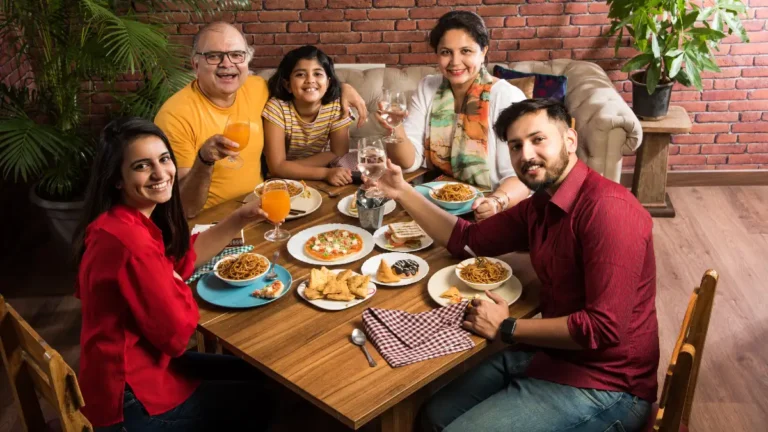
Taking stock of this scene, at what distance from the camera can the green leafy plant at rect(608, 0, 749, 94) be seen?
400 cm

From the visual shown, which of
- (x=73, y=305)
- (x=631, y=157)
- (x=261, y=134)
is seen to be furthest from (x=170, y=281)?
(x=631, y=157)

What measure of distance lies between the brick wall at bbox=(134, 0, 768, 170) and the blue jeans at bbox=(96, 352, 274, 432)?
105 inches

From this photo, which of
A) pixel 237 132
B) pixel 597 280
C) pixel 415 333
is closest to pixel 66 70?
pixel 237 132

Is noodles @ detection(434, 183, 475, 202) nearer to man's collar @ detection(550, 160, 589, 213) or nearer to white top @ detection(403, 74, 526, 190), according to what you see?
white top @ detection(403, 74, 526, 190)

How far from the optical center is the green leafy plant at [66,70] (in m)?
3.43

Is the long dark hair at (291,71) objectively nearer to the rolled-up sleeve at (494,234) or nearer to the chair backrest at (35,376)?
the rolled-up sleeve at (494,234)

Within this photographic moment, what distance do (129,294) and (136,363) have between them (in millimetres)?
218

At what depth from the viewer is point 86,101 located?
461 cm

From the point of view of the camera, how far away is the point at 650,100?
4262 mm

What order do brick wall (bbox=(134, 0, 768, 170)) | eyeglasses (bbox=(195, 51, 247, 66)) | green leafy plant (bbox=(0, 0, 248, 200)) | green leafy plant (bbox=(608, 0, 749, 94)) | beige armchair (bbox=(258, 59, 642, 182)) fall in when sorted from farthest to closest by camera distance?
brick wall (bbox=(134, 0, 768, 170)) < green leafy plant (bbox=(608, 0, 749, 94)) < beige armchair (bbox=(258, 59, 642, 182)) < green leafy plant (bbox=(0, 0, 248, 200)) < eyeglasses (bbox=(195, 51, 247, 66))

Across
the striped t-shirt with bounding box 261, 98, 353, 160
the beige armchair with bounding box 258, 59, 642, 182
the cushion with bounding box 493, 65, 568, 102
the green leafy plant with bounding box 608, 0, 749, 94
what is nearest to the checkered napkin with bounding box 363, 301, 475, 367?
the striped t-shirt with bounding box 261, 98, 353, 160

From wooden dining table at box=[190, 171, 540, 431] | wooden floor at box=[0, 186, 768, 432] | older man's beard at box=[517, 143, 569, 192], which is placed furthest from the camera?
wooden floor at box=[0, 186, 768, 432]

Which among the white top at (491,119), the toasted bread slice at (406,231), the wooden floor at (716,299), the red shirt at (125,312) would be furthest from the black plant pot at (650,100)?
the red shirt at (125,312)

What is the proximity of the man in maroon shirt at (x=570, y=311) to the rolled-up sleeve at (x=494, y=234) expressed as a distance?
6 cm
